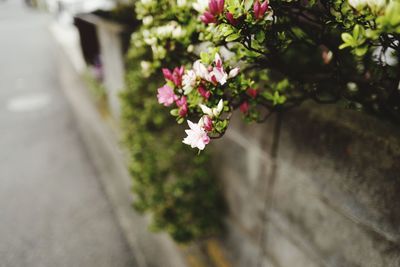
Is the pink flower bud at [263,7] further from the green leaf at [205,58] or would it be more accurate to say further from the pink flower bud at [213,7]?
the green leaf at [205,58]

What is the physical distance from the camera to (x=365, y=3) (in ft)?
3.61

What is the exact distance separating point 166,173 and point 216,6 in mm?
2884

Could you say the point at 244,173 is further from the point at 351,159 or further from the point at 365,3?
the point at 365,3

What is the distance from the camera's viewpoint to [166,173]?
402cm

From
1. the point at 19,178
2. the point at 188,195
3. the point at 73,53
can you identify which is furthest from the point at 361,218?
the point at 73,53

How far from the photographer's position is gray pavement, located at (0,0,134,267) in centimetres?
420

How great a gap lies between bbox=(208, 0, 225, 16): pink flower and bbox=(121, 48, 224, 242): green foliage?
2.35m

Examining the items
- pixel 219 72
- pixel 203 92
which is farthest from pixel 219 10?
pixel 203 92

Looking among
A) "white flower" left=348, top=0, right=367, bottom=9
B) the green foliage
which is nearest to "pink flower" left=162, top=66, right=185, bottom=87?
"white flower" left=348, top=0, right=367, bottom=9

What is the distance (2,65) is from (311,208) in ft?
42.5

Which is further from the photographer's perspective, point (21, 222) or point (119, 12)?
point (119, 12)

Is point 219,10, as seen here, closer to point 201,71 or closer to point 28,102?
point 201,71

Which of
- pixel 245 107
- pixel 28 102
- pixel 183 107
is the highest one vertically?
pixel 183 107

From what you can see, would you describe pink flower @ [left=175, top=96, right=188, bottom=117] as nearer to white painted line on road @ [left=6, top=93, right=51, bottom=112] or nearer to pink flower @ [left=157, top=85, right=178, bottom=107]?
pink flower @ [left=157, top=85, right=178, bottom=107]
